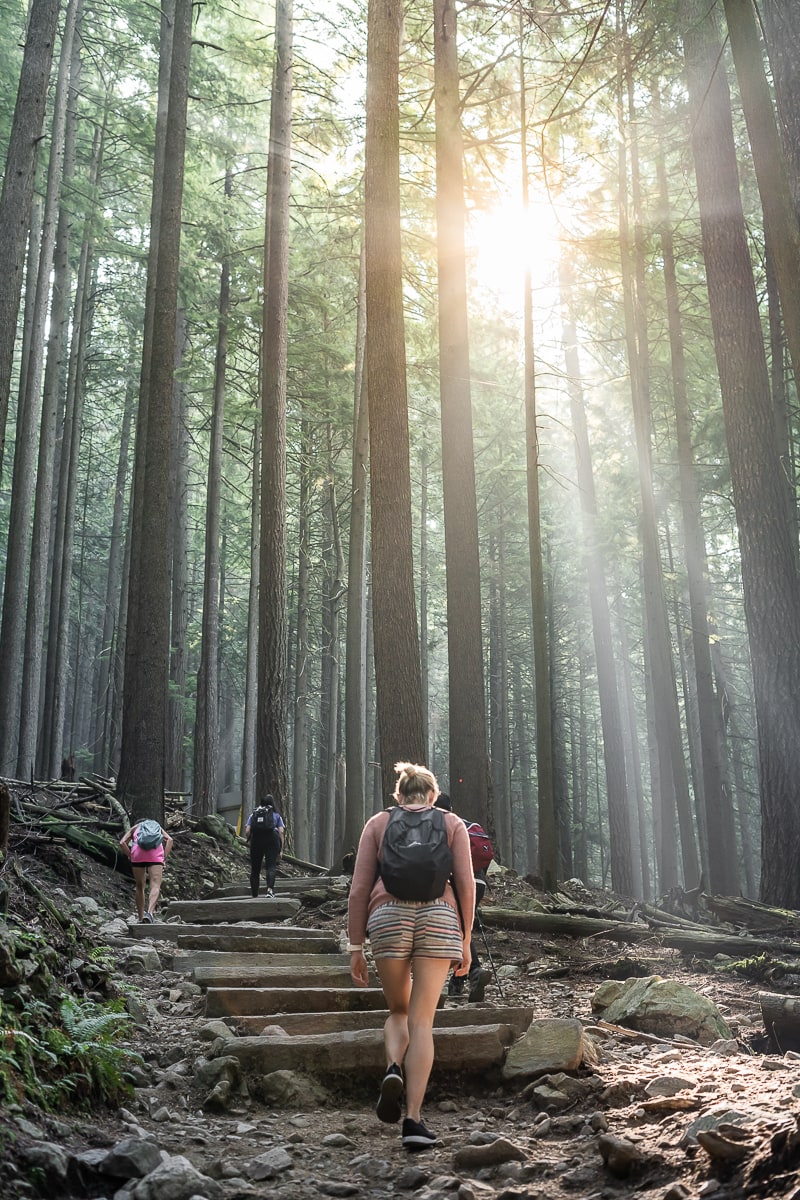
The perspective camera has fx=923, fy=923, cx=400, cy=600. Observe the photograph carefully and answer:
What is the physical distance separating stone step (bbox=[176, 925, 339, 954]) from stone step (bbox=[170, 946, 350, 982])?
0.21m

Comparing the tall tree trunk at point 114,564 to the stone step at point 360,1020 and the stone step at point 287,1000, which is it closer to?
the stone step at point 287,1000

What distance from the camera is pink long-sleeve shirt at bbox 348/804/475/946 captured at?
4613 millimetres

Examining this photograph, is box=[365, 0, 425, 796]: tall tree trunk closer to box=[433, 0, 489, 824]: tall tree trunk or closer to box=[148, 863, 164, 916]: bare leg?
box=[433, 0, 489, 824]: tall tree trunk

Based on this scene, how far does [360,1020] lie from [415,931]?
1992 mm

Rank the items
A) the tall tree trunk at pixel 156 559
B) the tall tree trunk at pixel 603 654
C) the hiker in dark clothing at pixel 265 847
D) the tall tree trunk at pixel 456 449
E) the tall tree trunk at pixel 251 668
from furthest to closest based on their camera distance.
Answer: the tall tree trunk at pixel 251 668, the tall tree trunk at pixel 603 654, the tall tree trunk at pixel 156 559, the tall tree trunk at pixel 456 449, the hiker in dark clothing at pixel 265 847

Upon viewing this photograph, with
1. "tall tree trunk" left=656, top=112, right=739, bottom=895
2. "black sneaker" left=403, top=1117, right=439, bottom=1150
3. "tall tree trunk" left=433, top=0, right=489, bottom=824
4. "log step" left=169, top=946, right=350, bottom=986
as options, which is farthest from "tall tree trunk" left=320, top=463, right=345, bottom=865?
"black sneaker" left=403, top=1117, right=439, bottom=1150

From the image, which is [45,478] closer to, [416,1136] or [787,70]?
[787,70]

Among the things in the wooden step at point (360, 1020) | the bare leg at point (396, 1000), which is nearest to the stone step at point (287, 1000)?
the wooden step at point (360, 1020)

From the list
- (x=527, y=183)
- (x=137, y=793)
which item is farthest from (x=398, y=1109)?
(x=527, y=183)


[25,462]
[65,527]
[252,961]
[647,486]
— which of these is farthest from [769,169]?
[65,527]

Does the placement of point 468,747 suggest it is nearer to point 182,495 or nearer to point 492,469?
point 182,495

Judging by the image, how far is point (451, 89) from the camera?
1293 cm

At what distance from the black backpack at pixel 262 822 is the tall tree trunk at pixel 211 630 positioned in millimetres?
6414

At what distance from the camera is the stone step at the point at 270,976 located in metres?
6.88
